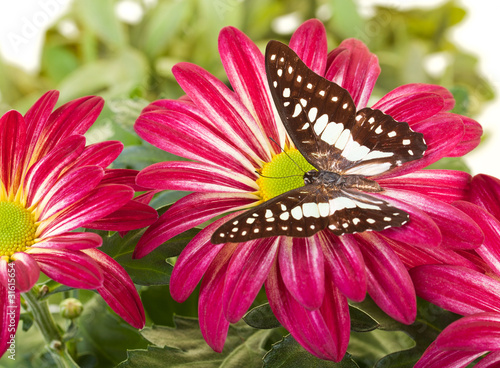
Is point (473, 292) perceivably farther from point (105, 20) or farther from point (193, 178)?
point (105, 20)

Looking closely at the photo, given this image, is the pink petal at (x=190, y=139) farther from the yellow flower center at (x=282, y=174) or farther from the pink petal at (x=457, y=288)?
the pink petal at (x=457, y=288)

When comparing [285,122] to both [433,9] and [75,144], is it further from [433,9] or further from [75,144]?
[433,9]

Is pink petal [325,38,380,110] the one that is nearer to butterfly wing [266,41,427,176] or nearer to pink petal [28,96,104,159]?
butterfly wing [266,41,427,176]

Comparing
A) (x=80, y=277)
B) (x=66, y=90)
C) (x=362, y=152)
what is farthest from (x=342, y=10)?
(x=80, y=277)

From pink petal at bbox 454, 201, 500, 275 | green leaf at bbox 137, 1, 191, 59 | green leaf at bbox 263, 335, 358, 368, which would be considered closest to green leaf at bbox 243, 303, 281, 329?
green leaf at bbox 263, 335, 358, 368

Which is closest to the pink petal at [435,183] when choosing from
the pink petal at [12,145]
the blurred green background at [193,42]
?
the pink petal at [12,145]

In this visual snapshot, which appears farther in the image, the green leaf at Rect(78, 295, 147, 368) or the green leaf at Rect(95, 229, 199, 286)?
the green leaf at Rect(78, 295, 147, 368)

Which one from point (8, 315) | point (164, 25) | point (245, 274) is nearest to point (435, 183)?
point (245, 274)
